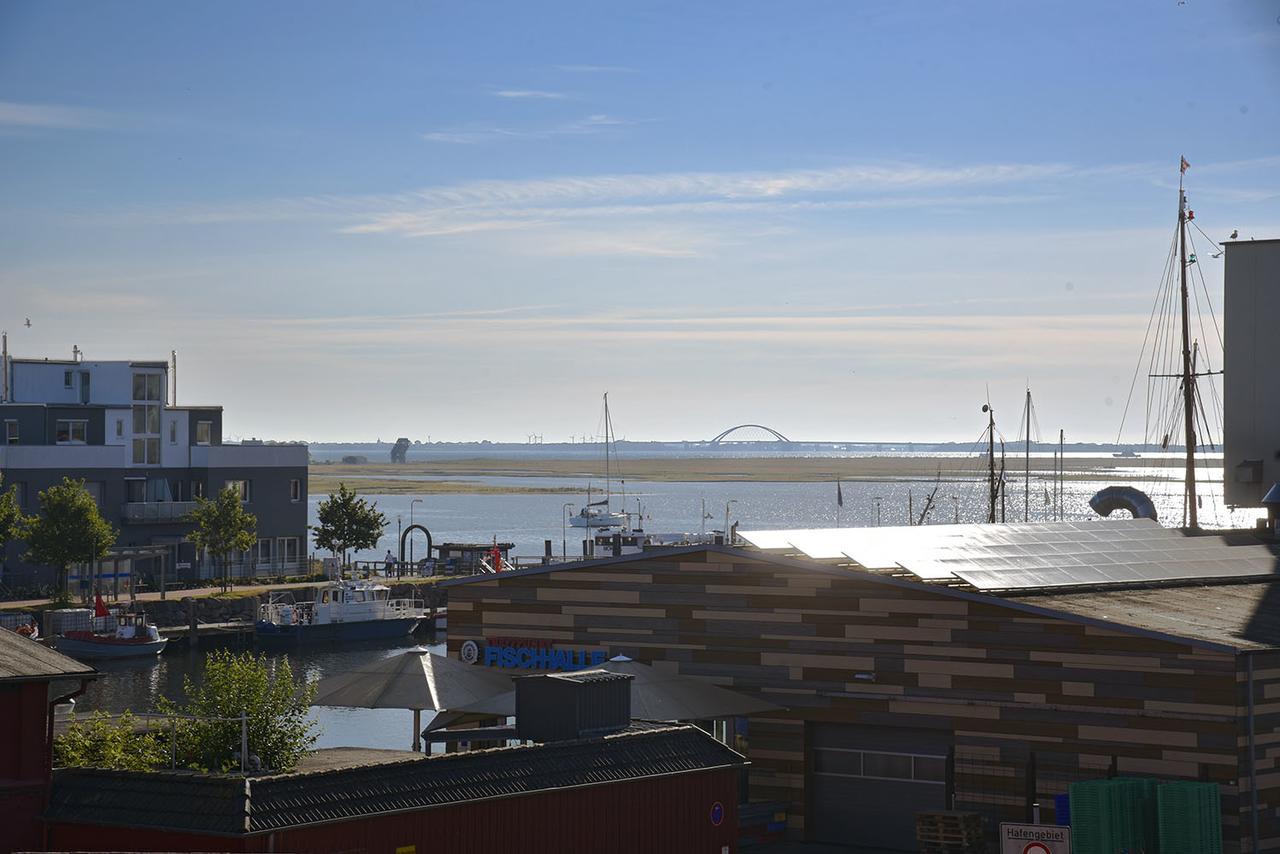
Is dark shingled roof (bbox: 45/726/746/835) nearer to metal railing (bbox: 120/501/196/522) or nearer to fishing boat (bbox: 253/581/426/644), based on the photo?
fishing boat (bbox: 253/581/426/644)

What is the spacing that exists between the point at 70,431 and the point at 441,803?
240 feet

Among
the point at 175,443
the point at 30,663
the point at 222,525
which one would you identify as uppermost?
the point at 175,443

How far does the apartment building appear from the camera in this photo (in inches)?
3425

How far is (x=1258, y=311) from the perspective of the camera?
198 ft

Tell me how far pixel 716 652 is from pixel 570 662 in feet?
11.1

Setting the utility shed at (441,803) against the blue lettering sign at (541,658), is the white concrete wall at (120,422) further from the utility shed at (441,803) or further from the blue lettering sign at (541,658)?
the utility shed at (441,803)

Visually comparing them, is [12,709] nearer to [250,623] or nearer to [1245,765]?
[1245,765]

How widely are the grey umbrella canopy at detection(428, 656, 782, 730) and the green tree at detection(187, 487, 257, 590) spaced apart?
186ft

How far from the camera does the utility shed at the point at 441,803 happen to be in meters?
20.7

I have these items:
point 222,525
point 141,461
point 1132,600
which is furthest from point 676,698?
point 141,461

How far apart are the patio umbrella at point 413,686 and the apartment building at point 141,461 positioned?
2201 inches

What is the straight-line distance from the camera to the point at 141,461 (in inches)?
3588

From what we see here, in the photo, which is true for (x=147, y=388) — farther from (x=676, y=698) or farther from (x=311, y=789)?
(x=311, y=789)

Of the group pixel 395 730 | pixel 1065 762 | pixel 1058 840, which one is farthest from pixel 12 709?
pixel 395 730
